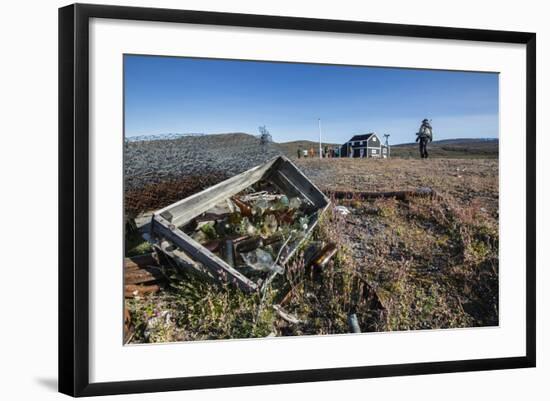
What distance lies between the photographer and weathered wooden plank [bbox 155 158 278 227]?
5.18m

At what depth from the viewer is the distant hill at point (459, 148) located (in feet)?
18.9

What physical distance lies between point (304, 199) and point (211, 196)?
2.33 ft

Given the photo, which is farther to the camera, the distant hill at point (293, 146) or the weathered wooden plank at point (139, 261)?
the distant hill at point (293, 146)

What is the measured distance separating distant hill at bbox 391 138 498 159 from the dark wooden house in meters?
0.12

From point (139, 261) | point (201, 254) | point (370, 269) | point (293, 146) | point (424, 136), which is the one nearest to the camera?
point (139, 261)

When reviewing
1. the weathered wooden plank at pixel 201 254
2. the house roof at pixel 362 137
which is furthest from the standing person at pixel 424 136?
the weathered wooden plank at pixel 201 254

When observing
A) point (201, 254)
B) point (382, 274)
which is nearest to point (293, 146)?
point (201, 254)

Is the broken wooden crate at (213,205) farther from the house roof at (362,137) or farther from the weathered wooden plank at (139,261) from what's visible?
the house roof at (362,137)

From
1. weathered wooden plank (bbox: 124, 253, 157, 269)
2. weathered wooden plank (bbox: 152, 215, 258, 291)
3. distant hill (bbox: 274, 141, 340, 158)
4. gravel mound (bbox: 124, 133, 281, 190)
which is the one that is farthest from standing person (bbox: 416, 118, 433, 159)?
weathered wooden plank (bbox: 124, 253, 157, 269)

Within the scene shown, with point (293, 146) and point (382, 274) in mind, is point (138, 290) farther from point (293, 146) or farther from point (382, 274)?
point (382, 274)

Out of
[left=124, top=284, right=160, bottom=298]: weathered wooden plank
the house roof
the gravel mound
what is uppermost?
the house roof

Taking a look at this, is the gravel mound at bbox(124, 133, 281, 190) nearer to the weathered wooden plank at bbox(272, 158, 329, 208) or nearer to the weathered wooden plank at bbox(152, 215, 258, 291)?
the weathered wooden plank at bbox(272, 158, 329, 208)

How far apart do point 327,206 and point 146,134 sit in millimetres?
1461

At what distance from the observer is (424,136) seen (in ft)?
19.0
